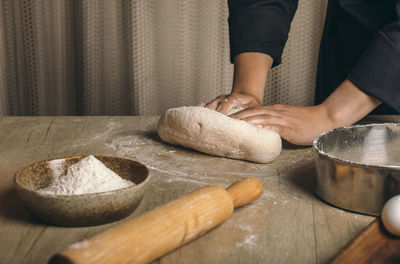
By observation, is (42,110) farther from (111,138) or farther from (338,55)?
(338,55)

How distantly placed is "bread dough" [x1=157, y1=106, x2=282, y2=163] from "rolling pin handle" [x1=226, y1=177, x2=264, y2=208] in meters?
0.22

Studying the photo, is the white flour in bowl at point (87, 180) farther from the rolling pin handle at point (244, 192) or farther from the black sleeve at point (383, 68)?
the black sleeve at point (383, 68)

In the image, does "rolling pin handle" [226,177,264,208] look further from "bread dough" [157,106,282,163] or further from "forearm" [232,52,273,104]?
"forearm" [232,52,273,104]

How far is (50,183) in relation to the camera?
28.3 inches

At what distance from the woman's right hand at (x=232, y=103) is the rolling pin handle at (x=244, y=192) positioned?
395mm

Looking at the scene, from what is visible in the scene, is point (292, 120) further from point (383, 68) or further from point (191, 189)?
point (191, 189)

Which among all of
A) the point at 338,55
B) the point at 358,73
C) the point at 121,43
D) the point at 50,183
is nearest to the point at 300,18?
the point at 338,55

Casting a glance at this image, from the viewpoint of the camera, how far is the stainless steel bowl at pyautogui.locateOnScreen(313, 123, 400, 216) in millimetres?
674

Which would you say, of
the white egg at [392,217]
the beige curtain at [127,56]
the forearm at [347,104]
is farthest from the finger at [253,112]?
the beige curtain at [127,56]

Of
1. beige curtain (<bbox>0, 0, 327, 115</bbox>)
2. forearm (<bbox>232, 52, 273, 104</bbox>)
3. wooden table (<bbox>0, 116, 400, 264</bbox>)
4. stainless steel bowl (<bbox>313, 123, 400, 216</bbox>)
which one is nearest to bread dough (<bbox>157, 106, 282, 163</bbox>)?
wooden table (<bbox>0, 116, 400, 264</bbox>)

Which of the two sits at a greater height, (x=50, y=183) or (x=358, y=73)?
(x=358, y=73)

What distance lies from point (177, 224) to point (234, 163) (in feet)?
1.34

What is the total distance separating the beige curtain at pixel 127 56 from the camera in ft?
6.59

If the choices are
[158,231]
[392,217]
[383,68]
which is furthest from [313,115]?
[158,231]
